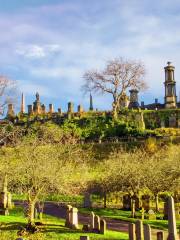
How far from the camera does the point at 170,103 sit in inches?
3179

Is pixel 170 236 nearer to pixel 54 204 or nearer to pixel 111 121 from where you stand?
pixel 54 204

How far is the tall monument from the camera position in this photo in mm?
81750

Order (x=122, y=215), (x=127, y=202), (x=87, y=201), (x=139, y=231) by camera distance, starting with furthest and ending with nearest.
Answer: (x=87, y=201)
(x=127, y=202)
(x=122, y=215)
(x=139, y=231)

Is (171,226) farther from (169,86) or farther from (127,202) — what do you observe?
(169,86)

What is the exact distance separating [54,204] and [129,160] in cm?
780

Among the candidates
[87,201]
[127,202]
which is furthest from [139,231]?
[87,201]

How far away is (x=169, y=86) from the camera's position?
83312 mm

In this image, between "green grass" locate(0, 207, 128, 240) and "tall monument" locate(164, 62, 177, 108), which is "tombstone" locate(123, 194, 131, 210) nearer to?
"green grass" locate(0, 207, 128, 240)

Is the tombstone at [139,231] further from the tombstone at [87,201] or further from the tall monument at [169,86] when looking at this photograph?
the tall monument at [169,86]

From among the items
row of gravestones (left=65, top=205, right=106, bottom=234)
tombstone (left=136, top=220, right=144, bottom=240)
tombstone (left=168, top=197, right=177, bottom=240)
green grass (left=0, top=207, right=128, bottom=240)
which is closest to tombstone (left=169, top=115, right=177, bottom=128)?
green grass (left=0, top=207, right=128, bottom=240)

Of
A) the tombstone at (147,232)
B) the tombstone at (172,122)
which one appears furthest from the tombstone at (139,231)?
the tombstone at (172,122)

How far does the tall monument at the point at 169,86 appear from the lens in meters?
81.8

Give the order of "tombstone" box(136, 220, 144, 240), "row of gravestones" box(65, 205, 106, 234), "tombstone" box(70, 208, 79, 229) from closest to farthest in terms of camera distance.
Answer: "tombstone" box(136, 220, 144, 240) → "row of gravestones" box(65, 205, 106, 234) → "tombstone" box(70, 208, 79, 229)

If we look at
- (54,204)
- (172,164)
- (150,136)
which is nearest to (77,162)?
(54,204)
